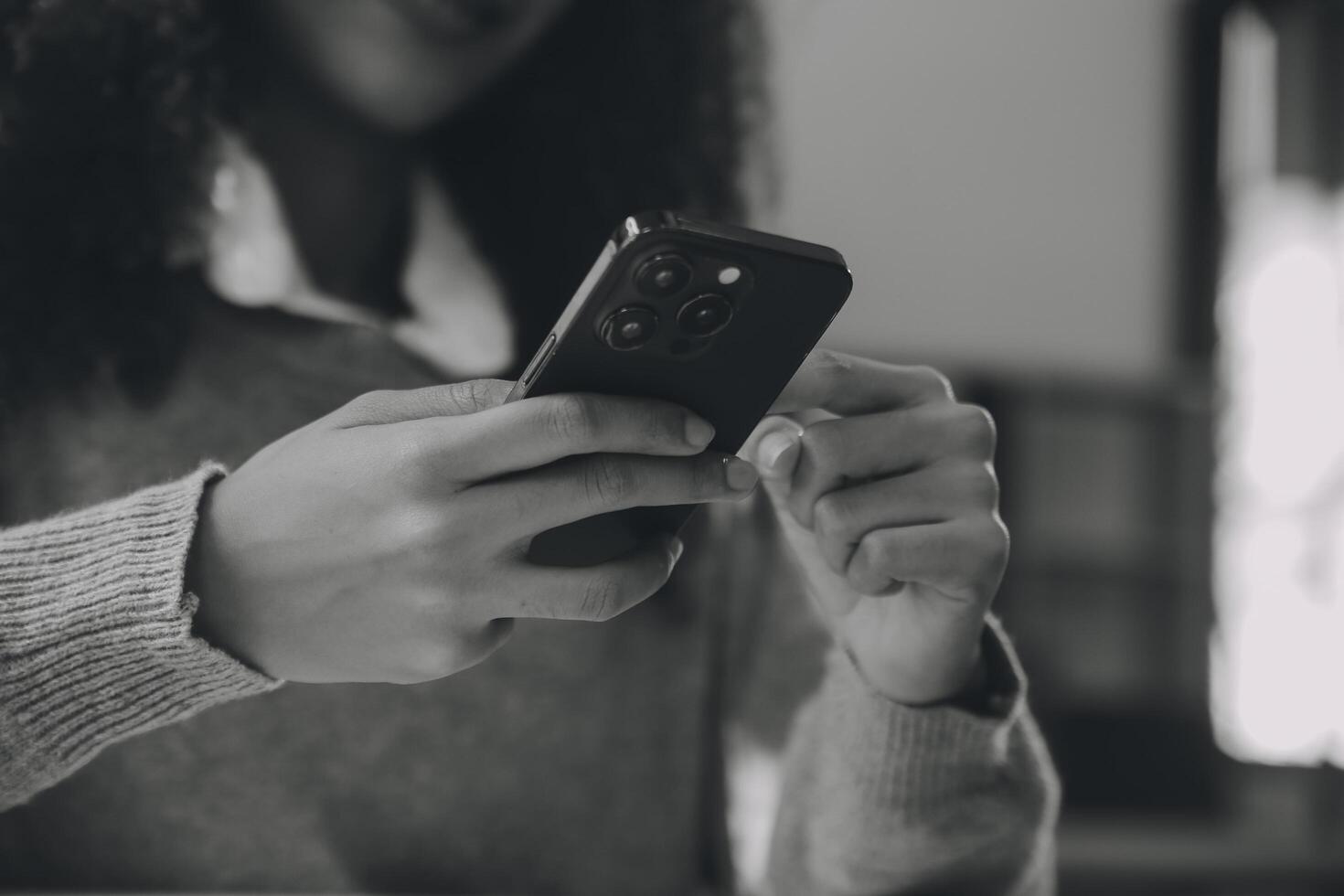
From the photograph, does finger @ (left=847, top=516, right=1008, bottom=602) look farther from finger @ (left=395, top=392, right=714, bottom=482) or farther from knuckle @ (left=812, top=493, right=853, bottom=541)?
finger @ (left=395, top=392, right=714, bottom=482)

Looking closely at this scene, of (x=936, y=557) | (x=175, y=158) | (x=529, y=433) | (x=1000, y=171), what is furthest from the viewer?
(x=1000, y=171)

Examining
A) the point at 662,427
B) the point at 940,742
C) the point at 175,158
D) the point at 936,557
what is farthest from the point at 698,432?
the point at 175,158

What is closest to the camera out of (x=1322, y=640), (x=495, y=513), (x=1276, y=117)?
(x=495, y=513)

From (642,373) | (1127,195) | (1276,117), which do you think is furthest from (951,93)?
(642,373)

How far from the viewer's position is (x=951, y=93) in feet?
7.14

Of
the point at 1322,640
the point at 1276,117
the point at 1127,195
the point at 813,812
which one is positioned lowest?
the point at 1322,640

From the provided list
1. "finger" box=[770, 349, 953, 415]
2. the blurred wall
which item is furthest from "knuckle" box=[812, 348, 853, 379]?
the blurred wall

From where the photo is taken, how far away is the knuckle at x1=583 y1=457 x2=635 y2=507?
0.95ft

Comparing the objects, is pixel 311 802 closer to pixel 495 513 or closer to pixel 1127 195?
pixel 495 513

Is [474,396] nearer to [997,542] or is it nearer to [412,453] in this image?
[412,453]

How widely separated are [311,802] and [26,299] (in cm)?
29

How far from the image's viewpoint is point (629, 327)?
28 cm

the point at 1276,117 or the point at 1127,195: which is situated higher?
the point at 1276,117

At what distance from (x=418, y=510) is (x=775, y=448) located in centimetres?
13
